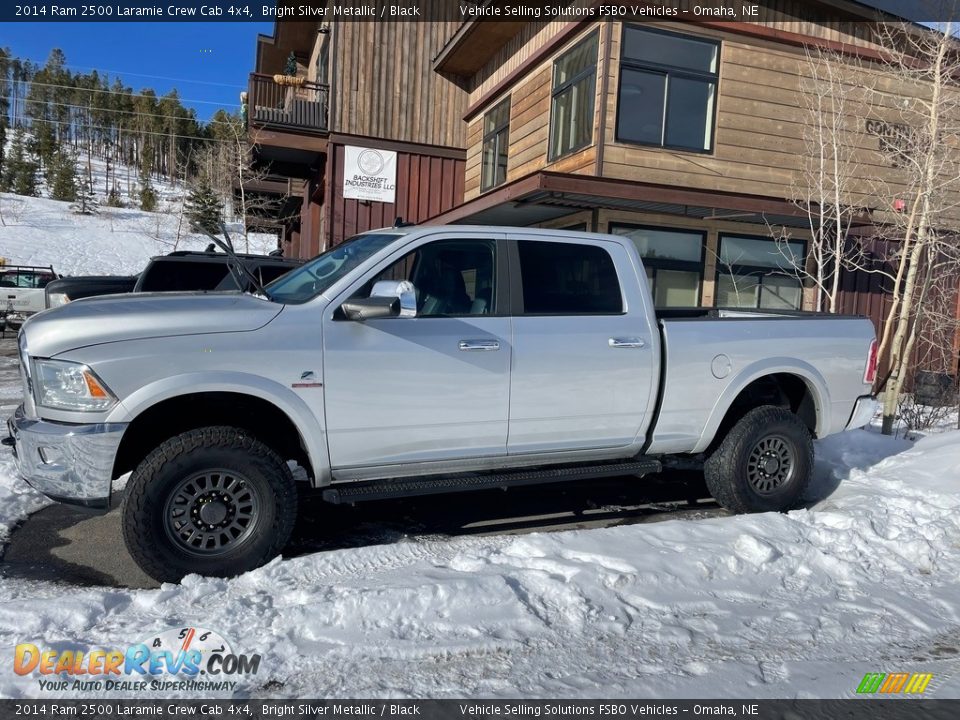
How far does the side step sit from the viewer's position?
4.30m

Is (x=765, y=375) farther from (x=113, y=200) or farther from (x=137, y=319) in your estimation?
(x=113, y=200)

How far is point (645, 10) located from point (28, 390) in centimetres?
1029

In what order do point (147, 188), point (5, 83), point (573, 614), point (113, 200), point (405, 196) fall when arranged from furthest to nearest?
point (5, 83)
point (147, 188)
point (113, 200)
point (405, 196)
point (573, 614)

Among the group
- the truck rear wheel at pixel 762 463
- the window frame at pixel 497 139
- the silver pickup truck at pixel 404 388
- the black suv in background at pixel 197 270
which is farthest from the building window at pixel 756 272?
the black suv in background at pixel 197 270

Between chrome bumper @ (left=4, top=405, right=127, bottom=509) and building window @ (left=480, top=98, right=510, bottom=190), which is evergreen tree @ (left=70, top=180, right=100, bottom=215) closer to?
building window @ (left=480, top=98, right=510, bottom=190)

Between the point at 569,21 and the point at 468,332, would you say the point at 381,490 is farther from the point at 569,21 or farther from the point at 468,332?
the point at 569,21

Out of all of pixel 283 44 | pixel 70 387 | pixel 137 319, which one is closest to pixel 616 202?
pixel 137 319

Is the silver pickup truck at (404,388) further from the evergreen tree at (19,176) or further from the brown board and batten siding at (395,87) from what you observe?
the evergreen tree at (19,176)

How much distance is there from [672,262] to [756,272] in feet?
5.62

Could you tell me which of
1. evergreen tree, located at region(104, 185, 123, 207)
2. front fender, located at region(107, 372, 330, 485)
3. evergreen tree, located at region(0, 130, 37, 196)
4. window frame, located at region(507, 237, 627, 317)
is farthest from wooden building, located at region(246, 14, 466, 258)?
evergreen tree, located at region(0, 130, 37, 196)

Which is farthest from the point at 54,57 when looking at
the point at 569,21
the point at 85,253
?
the point at 569,21

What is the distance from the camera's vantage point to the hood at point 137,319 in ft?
12.4

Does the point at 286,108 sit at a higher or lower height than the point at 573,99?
higher

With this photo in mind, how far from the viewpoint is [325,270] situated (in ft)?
15.9
